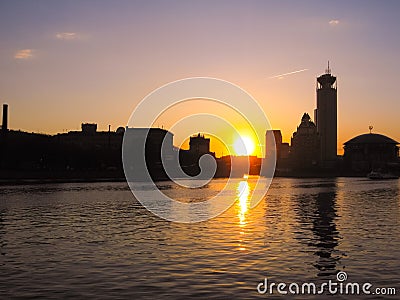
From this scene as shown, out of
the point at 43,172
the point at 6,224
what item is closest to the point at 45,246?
the point at 6,224

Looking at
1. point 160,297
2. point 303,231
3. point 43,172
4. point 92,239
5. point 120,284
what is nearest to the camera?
point 160,297

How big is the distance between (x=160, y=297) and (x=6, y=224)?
28.7 metres

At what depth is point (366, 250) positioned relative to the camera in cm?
3319

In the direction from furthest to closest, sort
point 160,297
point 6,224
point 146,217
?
point 146,217
point 6,224
point 160,297

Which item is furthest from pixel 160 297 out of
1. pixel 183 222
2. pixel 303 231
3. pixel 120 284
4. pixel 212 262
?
pixel 183 222

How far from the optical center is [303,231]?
142 feet

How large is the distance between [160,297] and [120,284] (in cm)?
284

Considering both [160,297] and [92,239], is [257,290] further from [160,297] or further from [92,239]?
[92,239]

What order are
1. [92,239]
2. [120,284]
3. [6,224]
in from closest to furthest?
[120,284] → [92,239] → [6,224]

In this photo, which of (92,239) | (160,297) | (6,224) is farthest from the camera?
(6,224)

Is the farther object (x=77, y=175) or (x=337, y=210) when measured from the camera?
(x=77, y=175)

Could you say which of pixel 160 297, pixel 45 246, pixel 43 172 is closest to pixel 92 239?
pixel 45 246

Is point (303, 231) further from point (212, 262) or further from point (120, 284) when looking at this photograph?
point (120, 284)

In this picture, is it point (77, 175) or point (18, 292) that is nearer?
point (18, 292)
